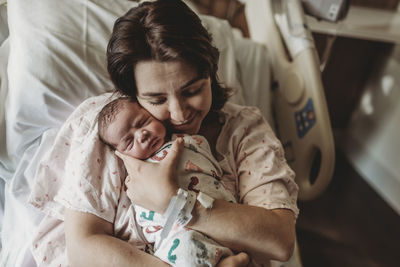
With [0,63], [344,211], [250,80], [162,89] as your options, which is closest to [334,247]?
[344,211]

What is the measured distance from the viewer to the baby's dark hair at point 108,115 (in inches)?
38.0

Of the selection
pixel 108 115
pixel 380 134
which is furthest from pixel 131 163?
pixel 380 134

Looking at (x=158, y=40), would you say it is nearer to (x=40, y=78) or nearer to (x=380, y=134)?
(x=40, y=78)

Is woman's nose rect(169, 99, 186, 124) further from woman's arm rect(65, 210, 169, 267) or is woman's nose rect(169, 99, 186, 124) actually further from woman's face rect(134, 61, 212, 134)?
woman's arm rect(65, 210, 169, 267)

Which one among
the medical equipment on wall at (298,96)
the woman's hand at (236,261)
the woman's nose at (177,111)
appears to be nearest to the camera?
the woman's hand at (236,261)

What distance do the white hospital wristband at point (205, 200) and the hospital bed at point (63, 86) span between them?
598mm

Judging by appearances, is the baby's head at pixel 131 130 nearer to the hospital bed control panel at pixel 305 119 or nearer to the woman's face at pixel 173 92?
the woman's face at pixel 173 92

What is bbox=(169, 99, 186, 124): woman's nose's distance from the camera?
0.90 m

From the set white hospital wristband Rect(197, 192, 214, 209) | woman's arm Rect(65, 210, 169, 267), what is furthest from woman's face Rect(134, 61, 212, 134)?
woman's arm Rect(65, 210, 169, 267)

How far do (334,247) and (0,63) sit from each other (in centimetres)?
225

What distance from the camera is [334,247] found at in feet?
6.91

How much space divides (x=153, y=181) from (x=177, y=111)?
22 cm

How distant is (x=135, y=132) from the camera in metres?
0.96

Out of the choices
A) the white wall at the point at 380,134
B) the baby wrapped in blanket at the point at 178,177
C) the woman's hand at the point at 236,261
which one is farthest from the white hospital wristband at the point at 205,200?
the white wall at the point at 380,134
